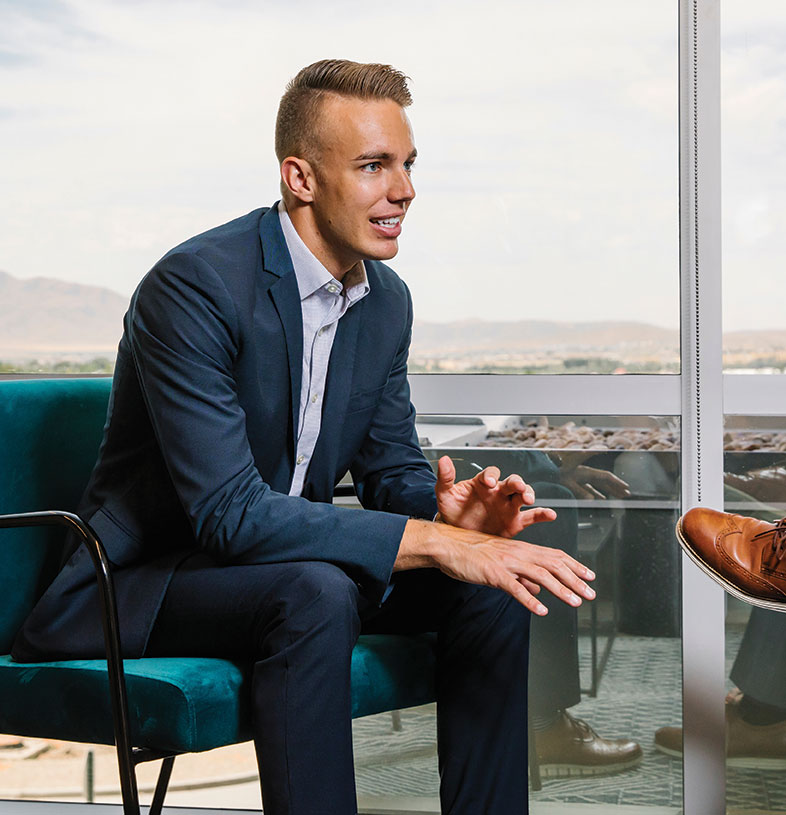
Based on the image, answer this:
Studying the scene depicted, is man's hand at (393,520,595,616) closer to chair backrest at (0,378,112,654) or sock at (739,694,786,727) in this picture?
chair backrest at (0,378,112,654)

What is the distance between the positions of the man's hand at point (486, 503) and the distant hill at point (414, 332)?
0.67 metres

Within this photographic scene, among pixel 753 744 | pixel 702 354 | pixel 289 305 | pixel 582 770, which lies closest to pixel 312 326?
pixel 289 305

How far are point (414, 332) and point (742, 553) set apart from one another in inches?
37.4

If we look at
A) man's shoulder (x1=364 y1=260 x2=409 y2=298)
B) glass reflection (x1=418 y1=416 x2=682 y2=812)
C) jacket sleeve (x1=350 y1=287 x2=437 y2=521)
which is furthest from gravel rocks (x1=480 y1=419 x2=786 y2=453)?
man's shoulder (x1=364 y1=260 x2=409 y2=298)

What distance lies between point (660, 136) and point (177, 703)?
1597 millimetres

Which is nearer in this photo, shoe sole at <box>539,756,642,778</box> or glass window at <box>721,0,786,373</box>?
glass window at <box>721,0,786,373</box>

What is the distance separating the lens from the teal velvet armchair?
149cm

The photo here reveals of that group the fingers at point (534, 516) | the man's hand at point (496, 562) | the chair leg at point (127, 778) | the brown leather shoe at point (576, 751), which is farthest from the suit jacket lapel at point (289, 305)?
the brown leather shoe at point (576, 751)

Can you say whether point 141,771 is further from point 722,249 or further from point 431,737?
point 722,249

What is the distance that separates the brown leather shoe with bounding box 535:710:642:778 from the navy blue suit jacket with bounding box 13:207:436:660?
32.0 inches

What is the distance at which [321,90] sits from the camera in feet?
5.97

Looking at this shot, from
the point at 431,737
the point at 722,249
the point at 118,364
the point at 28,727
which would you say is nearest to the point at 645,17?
the point at 722,249

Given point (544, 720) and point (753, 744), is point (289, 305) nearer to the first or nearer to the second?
point (544, 720)

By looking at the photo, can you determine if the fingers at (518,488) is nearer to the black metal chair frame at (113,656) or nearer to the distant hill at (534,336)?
the black metal chair frame at (113,656)
